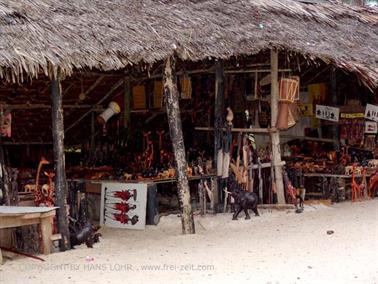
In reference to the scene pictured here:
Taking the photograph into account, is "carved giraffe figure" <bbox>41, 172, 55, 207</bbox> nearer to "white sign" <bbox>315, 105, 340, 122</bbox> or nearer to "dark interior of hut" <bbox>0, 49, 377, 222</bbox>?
"dark interior of hut" <bbox>0, 49, 377, 222</bbox>

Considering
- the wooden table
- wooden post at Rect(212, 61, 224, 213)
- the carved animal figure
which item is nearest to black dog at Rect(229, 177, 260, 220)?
wooden post at Rect(212, 61, 224, 213)

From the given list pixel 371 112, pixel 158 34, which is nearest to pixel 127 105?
pixel 158 34

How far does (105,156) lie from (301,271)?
5431 millimetres

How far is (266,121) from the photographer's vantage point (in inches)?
408

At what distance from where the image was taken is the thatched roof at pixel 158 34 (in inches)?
276

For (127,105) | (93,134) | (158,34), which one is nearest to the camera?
(158,34)

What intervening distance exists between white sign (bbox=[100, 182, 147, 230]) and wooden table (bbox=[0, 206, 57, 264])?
5.41 feet

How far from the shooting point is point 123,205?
28.6 ft

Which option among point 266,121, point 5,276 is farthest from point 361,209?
point 5,276

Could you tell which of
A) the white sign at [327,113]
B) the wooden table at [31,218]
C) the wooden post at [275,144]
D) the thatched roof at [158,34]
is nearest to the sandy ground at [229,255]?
the wooden table at [31,218]

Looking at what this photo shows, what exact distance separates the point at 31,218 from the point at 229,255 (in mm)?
2176

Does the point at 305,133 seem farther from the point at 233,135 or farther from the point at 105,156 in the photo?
the point at 105,156

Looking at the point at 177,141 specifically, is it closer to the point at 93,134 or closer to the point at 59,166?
the point at 59,166

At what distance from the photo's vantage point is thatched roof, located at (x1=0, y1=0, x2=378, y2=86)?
23.0ft
